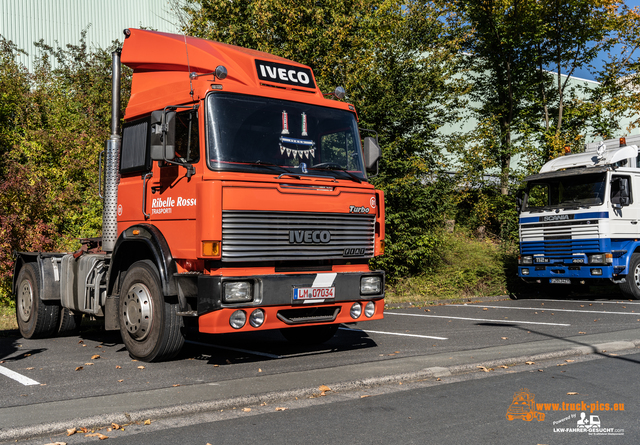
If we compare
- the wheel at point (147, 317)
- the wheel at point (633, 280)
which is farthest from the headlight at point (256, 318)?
the wheel at point (633, 280)

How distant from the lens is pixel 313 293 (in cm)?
711

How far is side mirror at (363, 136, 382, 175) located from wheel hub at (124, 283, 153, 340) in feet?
10.4

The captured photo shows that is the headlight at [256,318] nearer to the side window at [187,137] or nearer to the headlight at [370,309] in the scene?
the headlight at [370,309]

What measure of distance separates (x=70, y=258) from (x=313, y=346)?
149 inches

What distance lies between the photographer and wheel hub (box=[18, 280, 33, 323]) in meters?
9.86

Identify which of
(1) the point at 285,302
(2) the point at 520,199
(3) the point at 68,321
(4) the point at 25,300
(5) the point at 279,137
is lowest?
(3) the point at 68,321

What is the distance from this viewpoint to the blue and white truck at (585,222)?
14.6 metres

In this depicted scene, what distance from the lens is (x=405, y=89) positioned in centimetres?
1546

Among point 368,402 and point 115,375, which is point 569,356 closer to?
point 368,402

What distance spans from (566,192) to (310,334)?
30.4 feet

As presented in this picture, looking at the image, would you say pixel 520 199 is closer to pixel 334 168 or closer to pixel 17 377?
pixel 334 168

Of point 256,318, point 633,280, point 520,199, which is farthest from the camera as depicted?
point 520,199

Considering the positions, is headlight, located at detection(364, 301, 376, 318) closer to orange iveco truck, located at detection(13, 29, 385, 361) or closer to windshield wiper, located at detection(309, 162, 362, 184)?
orange iveco truck, located at detection(13, 29, 385, 361)

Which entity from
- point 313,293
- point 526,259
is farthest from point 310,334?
point 526,259
